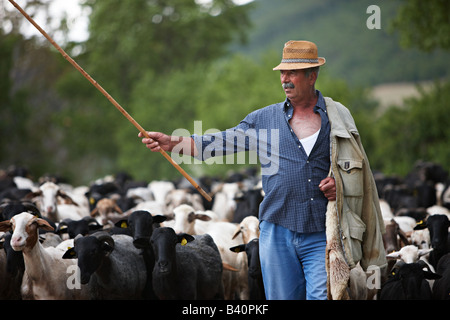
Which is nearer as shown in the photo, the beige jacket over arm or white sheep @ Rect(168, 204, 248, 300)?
the beige jacket over arm

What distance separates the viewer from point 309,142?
16.4 feet

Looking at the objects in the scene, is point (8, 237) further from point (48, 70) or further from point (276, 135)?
point (48, 70)

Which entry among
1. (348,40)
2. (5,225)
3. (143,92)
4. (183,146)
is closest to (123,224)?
(5,225)

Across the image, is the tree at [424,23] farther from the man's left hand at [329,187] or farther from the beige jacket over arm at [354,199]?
the man's left hand at [329,187]

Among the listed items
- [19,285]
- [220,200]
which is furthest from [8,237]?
[220,200]

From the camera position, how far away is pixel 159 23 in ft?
162

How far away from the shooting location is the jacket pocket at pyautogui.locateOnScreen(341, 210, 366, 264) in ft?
15.8

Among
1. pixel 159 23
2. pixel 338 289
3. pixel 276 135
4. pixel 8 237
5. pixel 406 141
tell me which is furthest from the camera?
pixel 159 23

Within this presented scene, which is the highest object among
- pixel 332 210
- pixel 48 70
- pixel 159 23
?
pixel 159 23

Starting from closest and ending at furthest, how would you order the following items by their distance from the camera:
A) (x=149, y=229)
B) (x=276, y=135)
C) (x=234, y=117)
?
(x=276, y=135) < (x=149, y=229) < (x=234, y=117)

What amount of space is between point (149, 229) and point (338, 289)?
13.6 feet

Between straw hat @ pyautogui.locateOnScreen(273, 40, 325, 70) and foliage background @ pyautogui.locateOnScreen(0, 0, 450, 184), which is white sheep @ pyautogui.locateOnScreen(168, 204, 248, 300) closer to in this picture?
straw hat @ pyautogui.locateOnScreen(273, 40, 325, 70)

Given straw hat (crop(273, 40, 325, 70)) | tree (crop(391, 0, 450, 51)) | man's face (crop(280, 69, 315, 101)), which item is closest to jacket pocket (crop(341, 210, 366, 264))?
man's face (crop(280, 69, 315, 101))

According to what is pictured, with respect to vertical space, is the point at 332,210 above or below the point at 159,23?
below
